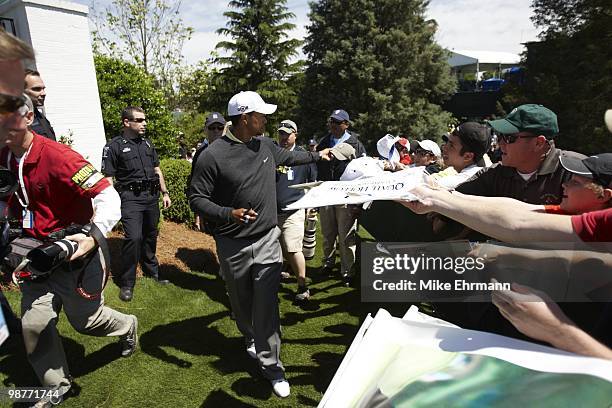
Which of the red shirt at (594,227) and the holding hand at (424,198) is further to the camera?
the holding hand at (424,198)

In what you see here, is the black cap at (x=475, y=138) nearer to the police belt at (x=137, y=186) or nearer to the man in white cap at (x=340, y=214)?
the man in white cap at (x=340, y=214)

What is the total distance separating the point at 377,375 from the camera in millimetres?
1244

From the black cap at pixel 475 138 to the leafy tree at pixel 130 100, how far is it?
26.9 feet

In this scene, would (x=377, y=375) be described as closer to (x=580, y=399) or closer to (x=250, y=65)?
(x=580, y=399)

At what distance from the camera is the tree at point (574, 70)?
19641mm

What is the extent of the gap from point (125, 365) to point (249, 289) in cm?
142

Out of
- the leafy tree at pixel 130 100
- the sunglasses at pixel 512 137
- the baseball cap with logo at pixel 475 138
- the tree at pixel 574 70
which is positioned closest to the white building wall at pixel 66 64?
the leafy tree at pixel 130 100

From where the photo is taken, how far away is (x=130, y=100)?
1030 centimetres

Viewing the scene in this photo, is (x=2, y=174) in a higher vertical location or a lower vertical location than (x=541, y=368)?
higher

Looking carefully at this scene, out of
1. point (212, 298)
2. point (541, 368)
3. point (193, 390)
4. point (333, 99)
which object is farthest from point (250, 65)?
point (541, 368)

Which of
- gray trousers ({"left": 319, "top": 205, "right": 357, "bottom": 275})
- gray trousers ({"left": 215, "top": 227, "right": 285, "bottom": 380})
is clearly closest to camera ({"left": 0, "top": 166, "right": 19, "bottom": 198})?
gray trousers ({"left": 215, "top": 227, "right": 285, "bottom": 380})

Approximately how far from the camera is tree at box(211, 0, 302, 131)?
30.7m

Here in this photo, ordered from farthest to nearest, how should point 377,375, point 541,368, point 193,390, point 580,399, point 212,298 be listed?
point 212,298 → point 193,390 → point 377,375 → point 541,368 → point 580,399

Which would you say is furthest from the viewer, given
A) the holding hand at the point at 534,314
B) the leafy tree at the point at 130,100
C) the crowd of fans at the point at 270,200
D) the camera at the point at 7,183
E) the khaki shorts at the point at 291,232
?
the leafy tree at the point at 130,100
